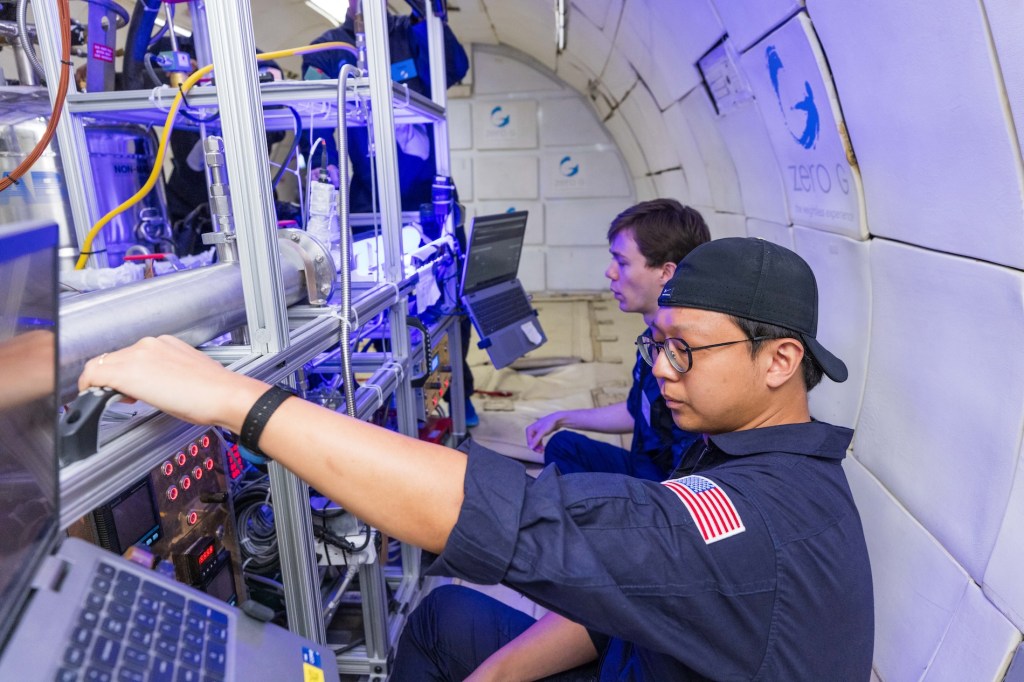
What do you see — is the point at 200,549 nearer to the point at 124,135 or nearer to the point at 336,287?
the point at 336,287

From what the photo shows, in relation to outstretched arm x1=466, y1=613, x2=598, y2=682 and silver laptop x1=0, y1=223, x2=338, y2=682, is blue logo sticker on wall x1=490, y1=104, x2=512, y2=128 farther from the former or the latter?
silver laptop x1=0, y1=223, x2=338, y2=682

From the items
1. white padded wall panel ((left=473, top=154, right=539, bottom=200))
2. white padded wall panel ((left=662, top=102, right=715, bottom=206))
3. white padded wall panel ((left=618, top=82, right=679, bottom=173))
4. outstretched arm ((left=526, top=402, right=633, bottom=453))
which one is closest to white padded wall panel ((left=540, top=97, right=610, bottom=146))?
white padded wall panel ((left=473, top=154, right=539, bottom=200))

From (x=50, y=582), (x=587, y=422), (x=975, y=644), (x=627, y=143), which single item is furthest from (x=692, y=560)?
(x=627, y=143)

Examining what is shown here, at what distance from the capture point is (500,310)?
284cm

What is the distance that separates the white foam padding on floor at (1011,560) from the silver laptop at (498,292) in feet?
5.79

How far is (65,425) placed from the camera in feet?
2.36

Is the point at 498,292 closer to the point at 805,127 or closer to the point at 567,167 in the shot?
the point at 805,127

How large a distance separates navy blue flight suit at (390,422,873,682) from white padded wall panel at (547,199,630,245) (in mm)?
6184

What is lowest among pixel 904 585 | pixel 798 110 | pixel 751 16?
pixel 904 585

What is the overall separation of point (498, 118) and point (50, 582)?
6838 mm

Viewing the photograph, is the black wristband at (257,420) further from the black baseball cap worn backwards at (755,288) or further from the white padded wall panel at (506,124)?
the white padded wall panel at (506,124)

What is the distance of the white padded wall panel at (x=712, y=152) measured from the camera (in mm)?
3047

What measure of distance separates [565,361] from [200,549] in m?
3.91

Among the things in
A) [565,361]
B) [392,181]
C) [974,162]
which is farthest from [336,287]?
[565,361]
